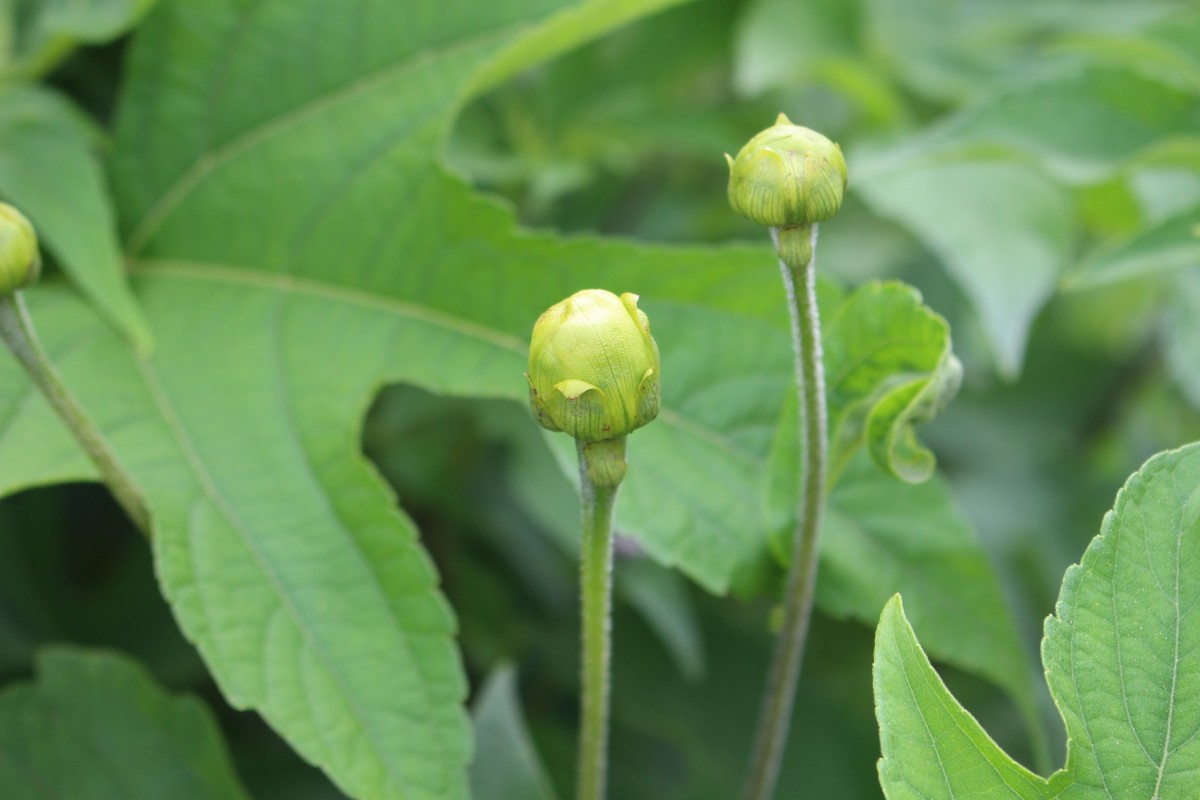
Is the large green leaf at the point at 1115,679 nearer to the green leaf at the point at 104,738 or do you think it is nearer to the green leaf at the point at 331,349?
the green leaf at the point at 331,349

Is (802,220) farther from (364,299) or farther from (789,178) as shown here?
(364,299)

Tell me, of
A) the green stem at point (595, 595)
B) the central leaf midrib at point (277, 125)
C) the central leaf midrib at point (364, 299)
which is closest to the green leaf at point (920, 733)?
the green stem at point (595, 595)

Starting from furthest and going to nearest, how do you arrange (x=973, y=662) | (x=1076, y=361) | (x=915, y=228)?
1. (x=1076, y=361)
2. (x=915, y=228)
3. (x=973, y=662)

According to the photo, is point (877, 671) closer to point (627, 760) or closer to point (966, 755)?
point (966, 755)

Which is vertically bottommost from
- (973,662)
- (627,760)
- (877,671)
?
(627,760)

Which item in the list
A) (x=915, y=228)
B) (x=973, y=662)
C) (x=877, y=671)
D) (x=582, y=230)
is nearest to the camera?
(x=877, y=671)

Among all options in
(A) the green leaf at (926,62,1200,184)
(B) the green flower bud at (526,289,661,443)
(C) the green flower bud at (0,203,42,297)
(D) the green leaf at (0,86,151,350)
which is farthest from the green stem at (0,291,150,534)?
(A) the green leaf at (926,62,1200,184)

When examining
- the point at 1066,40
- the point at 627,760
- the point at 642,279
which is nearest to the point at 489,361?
the point at 642,279
